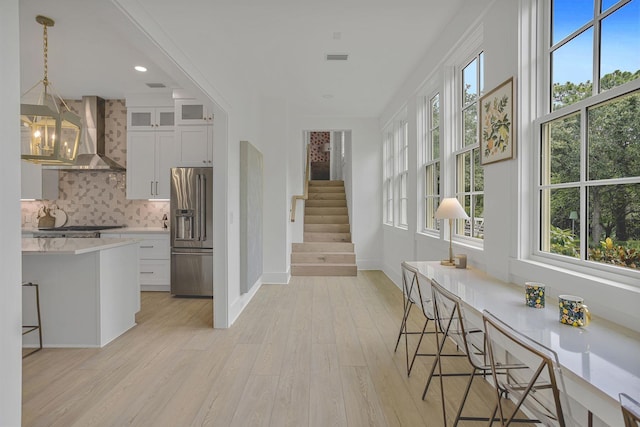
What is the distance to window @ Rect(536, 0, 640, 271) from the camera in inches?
61.6

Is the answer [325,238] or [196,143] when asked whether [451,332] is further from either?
[325,238]

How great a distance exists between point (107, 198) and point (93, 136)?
0.96 m

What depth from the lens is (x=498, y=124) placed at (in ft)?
8.11

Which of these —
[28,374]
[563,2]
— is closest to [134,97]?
[28,374]

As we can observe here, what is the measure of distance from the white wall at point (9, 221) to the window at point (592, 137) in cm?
248

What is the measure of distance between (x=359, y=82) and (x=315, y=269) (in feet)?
10.4

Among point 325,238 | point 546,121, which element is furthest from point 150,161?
point 546,121

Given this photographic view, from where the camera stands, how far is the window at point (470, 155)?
3.05 m

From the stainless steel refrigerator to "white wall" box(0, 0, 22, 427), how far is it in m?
3.28

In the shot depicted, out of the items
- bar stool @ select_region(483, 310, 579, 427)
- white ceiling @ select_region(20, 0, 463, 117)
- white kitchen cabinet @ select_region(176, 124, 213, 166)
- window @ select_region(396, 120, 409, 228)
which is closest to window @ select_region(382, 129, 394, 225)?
window @ select_region(396, 120, 409, 228)

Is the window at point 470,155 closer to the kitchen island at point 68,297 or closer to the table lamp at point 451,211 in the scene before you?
the table lamp at point 451,211

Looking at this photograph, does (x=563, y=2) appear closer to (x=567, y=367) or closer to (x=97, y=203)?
(x=567, y=367)

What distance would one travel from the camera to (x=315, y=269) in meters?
6.22

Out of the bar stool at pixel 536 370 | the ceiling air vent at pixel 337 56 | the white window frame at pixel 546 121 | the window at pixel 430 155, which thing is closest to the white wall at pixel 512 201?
the white window frame at pixel 546 121
